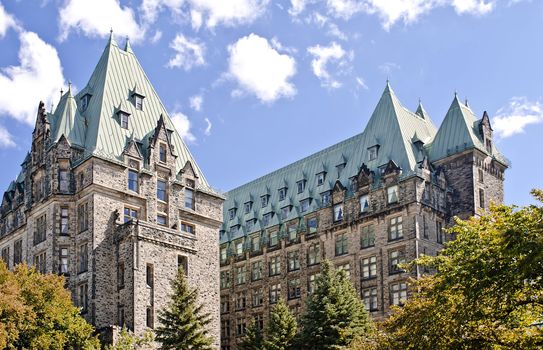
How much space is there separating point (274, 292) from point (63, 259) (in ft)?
100

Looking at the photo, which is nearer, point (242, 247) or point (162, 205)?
point (162, 205)

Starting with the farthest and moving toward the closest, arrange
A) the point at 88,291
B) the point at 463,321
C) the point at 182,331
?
the point at 88,291 < the point at 182,331 < the point at 463,321

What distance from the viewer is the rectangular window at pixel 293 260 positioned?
269 feet

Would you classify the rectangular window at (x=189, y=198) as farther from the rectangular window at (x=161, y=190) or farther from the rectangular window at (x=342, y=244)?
the rectangular window at (x=342, y=244)

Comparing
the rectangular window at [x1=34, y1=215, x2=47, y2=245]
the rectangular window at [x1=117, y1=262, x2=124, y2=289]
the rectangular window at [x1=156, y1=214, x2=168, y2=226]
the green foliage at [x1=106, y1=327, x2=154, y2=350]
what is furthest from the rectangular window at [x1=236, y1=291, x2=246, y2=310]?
the green foliage at [x1=106, y1=327, x2=154, y2=350]

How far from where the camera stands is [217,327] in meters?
59.6

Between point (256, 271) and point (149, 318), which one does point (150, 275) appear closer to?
point (149, 318)

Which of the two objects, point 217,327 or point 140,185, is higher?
point 140,185

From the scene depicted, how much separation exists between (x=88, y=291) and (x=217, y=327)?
9.99 metres

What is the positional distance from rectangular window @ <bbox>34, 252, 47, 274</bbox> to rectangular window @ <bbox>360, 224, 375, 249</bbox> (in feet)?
96.7

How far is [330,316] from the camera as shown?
52438 millimetres

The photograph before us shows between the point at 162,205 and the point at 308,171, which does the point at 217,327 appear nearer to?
the point at 162,205

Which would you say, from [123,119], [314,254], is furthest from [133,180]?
[314,254]

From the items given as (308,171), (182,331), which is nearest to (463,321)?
(182,331)
